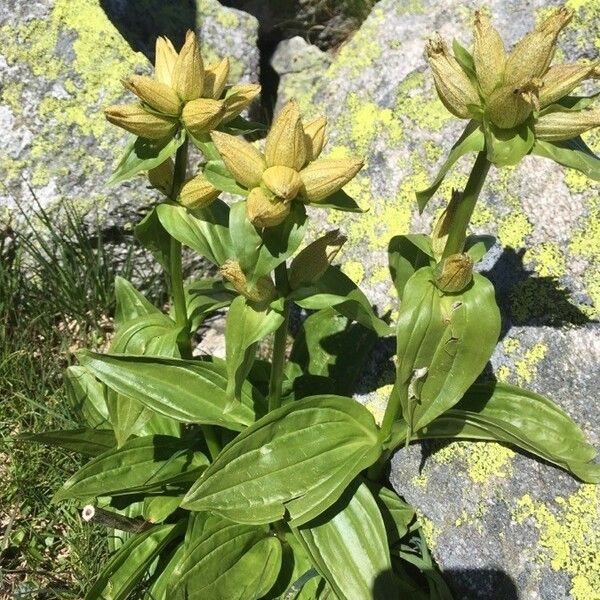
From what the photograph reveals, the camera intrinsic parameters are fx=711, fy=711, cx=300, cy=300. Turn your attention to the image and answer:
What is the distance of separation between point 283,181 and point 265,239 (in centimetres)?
19

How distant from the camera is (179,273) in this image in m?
2.46

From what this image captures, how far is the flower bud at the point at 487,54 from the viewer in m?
1.78

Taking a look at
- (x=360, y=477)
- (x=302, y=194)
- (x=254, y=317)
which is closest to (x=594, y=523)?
(x=360, y=477)

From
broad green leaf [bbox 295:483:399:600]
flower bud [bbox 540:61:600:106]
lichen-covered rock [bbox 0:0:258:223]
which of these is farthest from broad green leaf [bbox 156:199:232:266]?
lichen-covered rock [bbox 0:0:258:223]

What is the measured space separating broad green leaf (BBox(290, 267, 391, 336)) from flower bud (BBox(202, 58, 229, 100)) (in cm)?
65

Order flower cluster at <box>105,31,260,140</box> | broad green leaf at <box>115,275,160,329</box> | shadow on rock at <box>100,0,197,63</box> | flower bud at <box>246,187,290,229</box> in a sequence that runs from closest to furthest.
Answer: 1. flower bud at <box>246,187,290,229</box>
2. flower cluster at <box>105,31,260,140</box>
3. broad green leaf at <box>115,275,160,329</box>
4. shadow on rock at <box>100,0,197,63</box>

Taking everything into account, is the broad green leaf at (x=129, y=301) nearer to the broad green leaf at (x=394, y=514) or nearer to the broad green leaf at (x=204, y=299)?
the broad green leaf at (x=204, y=299)

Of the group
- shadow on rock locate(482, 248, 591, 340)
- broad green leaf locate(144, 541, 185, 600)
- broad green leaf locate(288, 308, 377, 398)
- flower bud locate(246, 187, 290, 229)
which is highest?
flower bud locate(246, 187, 290, 229)

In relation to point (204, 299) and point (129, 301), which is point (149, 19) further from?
point (204, 299)

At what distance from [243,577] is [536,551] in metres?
1.04

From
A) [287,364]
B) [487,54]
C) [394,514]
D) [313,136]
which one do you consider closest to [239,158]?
[313,136]

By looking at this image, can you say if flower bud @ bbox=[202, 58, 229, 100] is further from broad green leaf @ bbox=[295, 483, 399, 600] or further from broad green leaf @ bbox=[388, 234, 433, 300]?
broad green leaf @ bbox=[295, 483, 399, 600]

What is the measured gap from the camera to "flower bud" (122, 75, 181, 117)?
202 centimetres

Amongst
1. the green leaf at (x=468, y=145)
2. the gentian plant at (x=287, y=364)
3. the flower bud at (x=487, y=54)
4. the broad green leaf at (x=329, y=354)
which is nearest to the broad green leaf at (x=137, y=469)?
the gentian plant at (x=287, y=364)
